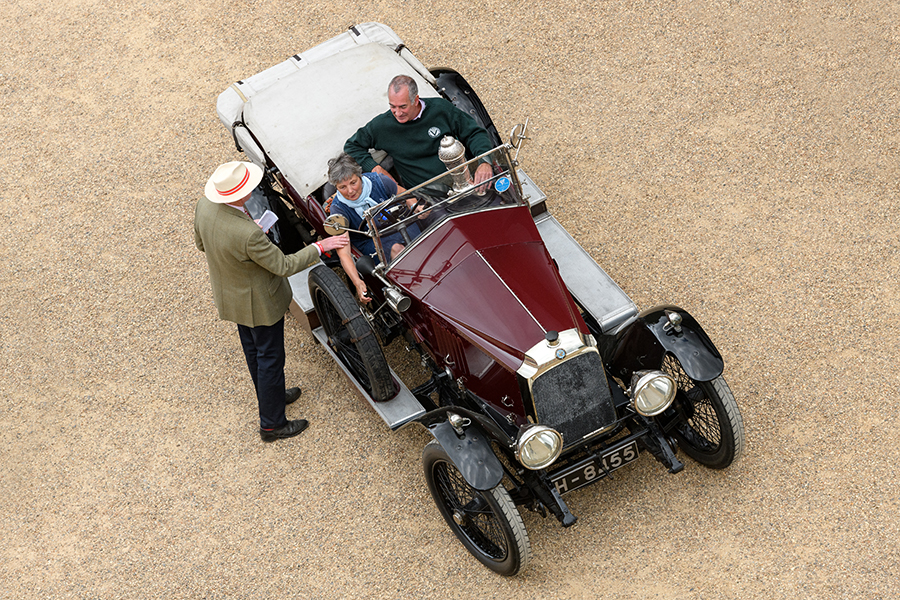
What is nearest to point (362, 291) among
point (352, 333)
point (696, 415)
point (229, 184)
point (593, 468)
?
point (352, 333)

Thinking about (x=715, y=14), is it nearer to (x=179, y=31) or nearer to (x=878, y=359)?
(x=878, y=359)

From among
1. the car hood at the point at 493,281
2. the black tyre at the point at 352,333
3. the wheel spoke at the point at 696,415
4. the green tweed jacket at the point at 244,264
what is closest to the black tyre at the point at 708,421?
the wheel spoke at the point at 696,415

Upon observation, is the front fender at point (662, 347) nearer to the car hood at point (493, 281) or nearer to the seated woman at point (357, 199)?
the car hood at point (493, 281)

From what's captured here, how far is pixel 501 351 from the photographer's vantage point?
5.18m

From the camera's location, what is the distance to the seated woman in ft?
19.0

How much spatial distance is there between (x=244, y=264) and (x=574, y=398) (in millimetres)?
2286

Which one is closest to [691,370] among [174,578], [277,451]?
[277,451]

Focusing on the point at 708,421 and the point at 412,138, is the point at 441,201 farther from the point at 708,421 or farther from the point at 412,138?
the point at 708,421

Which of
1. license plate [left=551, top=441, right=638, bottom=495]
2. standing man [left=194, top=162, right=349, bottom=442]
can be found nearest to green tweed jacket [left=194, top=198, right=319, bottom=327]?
standing man [left=194, top=162, right=349, bottom=442]

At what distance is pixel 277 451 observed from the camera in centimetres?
627

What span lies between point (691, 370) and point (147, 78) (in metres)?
6.66

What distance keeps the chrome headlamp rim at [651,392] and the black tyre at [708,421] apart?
250 mm

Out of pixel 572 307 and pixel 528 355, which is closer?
pixel 528 355

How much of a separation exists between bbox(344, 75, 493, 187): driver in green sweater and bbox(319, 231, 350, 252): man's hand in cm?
84
